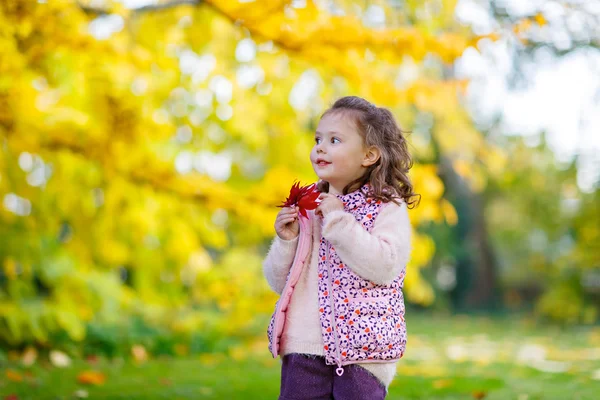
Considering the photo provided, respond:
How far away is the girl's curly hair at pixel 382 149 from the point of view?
227 cm

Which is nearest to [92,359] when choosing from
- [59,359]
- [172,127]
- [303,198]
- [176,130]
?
[59,359]

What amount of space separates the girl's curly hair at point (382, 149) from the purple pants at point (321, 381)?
1.77 ft

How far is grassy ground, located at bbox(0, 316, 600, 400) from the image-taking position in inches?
170

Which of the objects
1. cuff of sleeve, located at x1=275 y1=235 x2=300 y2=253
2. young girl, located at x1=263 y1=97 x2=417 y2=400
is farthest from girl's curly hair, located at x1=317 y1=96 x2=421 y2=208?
cuff of sleeve, located at x1=275 y1=235 x2=300 y2=253

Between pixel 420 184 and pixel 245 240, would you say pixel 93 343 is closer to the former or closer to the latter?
pixel 245 240

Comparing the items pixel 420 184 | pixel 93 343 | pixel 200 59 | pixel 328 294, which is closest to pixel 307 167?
pixel 200 59

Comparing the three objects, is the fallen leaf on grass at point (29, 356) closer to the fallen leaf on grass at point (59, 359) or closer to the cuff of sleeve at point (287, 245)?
the fallen leaf on grass at point (59, 359)

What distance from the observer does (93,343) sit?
654 cm

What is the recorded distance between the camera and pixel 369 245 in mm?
2102

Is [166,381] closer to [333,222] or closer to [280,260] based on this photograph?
[280,260]

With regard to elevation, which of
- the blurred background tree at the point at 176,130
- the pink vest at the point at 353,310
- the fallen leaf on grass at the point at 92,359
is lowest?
the pink vest at the point at 353,310

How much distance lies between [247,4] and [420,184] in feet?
6.01

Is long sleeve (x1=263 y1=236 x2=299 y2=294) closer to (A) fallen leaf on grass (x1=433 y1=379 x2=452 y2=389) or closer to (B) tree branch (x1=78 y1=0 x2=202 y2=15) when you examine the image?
(B) tree branch (x1=78 y1=0 x2=202 y2=15)

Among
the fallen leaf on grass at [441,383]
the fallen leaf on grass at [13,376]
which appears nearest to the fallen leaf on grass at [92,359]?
the fallen leaf on grass at [13,376]
